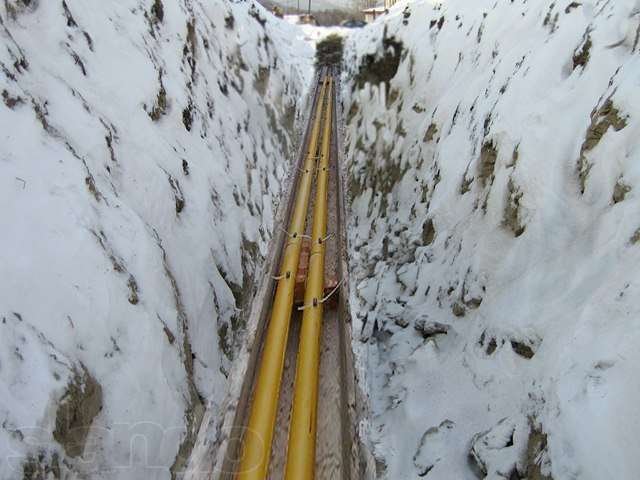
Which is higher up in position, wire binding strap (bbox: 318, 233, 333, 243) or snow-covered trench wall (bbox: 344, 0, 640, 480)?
snow-covered trench wall (bbox: 344, 0, 640, 480)

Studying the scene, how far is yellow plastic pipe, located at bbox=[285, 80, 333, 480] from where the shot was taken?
643cm

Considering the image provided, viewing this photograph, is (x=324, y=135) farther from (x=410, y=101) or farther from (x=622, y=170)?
(x=622, y=170)

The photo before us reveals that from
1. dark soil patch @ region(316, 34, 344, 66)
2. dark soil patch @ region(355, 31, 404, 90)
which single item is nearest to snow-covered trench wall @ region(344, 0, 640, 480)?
dark soil patch @ region(355, 31, 404, 90)

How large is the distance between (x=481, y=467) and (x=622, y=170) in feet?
12.0

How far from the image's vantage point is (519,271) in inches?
235

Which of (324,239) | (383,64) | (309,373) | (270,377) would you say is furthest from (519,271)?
(383,64)

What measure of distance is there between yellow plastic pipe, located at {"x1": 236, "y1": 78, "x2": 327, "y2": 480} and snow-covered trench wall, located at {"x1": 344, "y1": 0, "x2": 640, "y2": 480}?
4.70ft

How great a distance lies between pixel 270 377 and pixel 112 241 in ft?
10.7

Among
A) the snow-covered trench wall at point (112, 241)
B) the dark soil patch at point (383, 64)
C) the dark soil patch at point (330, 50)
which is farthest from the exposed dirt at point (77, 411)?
the dark soil patch at point (330, 50)

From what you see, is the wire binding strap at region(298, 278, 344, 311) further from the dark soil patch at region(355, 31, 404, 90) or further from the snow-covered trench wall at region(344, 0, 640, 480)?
the dark soil patch at region(355, 31, 404, 90)

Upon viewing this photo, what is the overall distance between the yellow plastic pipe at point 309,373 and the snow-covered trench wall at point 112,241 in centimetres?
126

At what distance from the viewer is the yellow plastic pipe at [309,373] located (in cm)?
643

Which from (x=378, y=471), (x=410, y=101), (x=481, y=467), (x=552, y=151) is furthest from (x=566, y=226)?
(x=410, y=101)

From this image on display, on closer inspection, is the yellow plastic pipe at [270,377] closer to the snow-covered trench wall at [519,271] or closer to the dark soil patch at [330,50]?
the snow-covered trench wall at [519,271]
